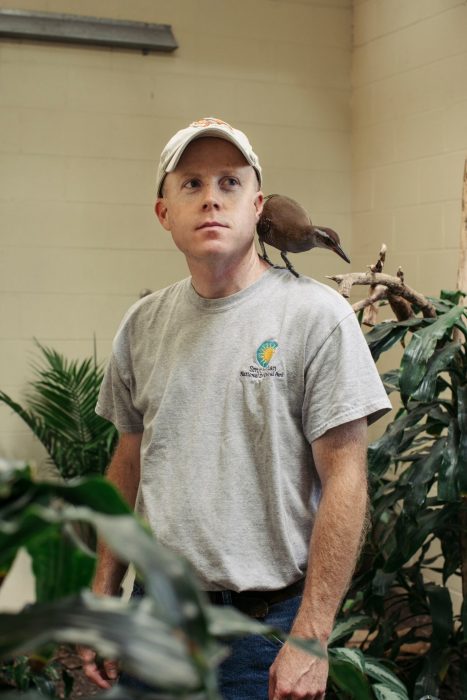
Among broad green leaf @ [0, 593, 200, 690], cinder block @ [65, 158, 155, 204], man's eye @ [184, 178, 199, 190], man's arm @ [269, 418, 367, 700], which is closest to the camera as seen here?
broad green leaf @ [0, 593, 200, 690]

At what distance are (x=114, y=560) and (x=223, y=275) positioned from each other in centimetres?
60

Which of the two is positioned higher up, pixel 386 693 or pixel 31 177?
pixel 31 177

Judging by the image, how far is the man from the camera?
1.50 metres

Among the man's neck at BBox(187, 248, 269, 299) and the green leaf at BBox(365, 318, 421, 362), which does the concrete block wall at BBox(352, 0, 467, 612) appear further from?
the man's neck at BBox(187, 248, 269, 299)

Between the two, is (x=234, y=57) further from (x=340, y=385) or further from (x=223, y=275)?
(x=340, y=385)

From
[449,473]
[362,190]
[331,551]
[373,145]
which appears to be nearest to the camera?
[331,551]

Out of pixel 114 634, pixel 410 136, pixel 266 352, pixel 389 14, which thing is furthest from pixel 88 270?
pixel 114 634

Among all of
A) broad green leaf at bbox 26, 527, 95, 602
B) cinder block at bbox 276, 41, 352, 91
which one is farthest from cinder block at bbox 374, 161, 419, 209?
broad green leaf at bbox 26, 527, 95, 602

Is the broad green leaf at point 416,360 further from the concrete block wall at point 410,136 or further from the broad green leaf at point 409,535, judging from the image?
the concrete block wall at point 410,136

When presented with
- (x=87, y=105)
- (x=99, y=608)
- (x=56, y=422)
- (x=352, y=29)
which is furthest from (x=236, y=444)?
(x=352, y=29)

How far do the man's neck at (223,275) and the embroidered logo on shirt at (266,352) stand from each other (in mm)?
146

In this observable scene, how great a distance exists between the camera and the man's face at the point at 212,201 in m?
1.62

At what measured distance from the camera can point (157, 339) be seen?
5.75 ft

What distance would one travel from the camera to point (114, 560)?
1.77m
